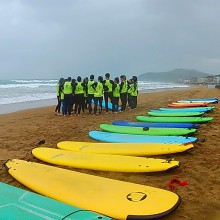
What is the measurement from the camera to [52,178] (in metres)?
4.04

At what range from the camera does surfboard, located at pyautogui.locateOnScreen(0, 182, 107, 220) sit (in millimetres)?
2764

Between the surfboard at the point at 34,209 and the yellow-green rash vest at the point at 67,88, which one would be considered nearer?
the surfboard at the point at 34,209

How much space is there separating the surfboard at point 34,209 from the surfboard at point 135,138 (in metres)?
2.99

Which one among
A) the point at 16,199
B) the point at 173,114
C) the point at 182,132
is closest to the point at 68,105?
the point at 173,114

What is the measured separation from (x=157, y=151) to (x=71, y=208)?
241 cm

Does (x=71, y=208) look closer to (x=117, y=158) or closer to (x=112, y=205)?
(x=112, y=205)

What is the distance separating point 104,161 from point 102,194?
4.31 ft

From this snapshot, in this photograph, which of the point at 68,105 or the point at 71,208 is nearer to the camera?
the point at 71,208

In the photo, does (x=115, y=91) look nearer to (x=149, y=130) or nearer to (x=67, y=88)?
A: (x=67, y=88)

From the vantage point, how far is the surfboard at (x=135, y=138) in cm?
560

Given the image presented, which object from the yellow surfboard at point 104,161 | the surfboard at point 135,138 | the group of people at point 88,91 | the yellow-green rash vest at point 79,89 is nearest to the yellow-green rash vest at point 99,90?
the group of people at point 88,91

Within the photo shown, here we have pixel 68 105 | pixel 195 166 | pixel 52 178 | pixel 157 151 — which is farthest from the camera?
pixel 68 105

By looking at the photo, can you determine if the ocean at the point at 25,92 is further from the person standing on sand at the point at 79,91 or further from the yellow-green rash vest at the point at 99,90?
the yellow-green rash vest at the point at 99,90

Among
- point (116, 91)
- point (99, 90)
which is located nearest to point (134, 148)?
point (99, 90)
